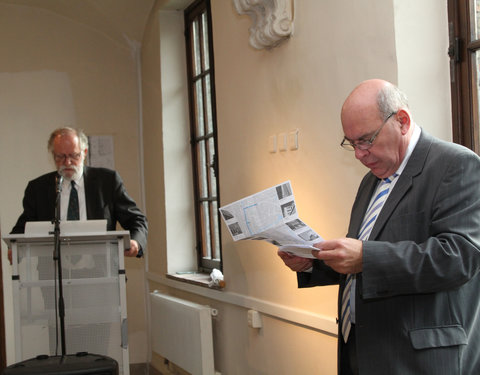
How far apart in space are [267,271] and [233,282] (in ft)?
1.84

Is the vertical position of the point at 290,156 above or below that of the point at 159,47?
below

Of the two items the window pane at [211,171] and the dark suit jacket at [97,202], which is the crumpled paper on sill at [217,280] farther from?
the window pane at [211,171]

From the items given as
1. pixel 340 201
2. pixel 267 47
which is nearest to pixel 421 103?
pixel 340 201

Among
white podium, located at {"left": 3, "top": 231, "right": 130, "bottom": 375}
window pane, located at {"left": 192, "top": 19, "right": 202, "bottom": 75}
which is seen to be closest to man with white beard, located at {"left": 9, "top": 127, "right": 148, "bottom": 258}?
white podium, located at {"left": 3, "top": 231, "right": 130, "bottom": 375}

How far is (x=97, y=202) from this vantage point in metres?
3.94

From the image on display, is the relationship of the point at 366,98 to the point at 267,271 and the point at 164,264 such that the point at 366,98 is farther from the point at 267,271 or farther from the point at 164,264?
the point at 164,264

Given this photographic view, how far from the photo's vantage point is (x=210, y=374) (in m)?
4.21

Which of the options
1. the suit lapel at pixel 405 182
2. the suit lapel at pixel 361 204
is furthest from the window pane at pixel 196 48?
the suit lapel at pixel 405 182

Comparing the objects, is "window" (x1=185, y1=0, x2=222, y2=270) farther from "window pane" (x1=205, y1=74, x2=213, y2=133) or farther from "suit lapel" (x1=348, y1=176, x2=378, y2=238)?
"suit lapel" (x1=348, y1=176, x2=378, y2=238)

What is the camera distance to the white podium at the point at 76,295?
3289 mm

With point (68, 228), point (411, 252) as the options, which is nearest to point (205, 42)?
point (68, 228)

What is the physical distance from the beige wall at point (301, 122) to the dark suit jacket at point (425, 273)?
29.6 inches

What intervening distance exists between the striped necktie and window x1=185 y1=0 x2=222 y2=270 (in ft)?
9.53

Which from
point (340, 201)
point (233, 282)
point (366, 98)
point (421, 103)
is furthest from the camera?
point (233, 282)
